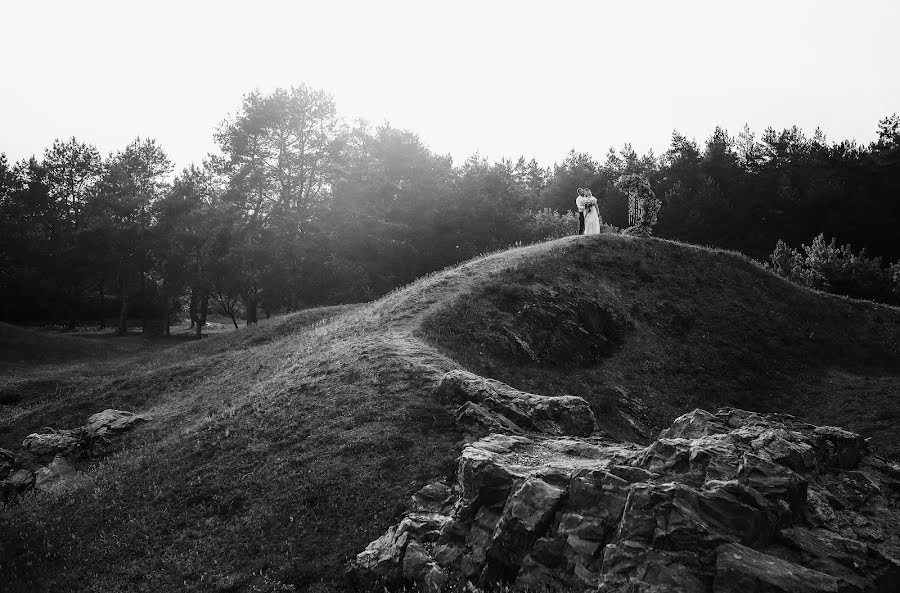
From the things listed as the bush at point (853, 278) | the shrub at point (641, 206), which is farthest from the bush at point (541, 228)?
the bush at point (853, 278)

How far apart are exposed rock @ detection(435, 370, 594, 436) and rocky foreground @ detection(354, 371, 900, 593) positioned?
2997 millimetres

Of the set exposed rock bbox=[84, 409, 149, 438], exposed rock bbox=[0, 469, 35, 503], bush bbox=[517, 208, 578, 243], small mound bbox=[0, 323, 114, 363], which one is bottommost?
exposed rock bbox=[0, 469, 35, 503]

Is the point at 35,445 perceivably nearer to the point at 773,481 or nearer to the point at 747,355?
the point at 773,481

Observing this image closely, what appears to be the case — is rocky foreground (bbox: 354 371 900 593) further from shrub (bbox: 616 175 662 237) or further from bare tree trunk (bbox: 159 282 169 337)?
bare tree trunk (bbox: 159 282 169 337)

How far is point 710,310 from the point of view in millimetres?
36594

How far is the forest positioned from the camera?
56.4 meters

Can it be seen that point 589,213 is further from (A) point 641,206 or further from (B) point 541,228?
(B) point 541,228

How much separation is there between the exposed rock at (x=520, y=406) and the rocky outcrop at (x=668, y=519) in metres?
3.27

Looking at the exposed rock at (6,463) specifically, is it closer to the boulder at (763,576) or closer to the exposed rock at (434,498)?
the exposed rock at (434,498)

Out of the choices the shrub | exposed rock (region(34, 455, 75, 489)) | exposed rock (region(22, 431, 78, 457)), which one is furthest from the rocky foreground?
the shrub

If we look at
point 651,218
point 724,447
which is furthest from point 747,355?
point 724,447

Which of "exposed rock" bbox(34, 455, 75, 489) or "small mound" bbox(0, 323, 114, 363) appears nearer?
"exposed rock" bbox(34, 455, 75, 489)

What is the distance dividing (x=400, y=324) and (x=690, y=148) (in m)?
85.8

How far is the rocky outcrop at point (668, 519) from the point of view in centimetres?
899
